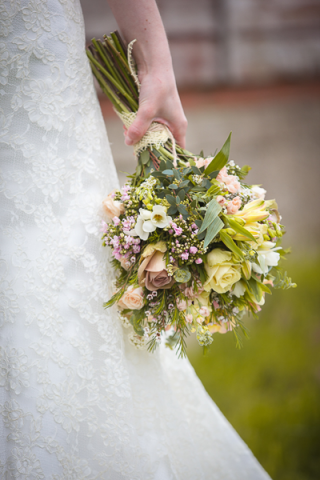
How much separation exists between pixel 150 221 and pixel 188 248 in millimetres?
124

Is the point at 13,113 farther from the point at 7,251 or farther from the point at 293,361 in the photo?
the point at 293,361

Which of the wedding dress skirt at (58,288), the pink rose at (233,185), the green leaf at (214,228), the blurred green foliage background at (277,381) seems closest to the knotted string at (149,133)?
the wedding dress skirt at (58,288)

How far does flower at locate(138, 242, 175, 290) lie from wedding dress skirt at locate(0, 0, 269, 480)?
0.53 ft

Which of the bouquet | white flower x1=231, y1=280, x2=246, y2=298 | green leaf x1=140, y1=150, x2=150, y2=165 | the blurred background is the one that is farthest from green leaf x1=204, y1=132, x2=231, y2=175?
the blurred background

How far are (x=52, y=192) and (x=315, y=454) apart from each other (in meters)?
1.91

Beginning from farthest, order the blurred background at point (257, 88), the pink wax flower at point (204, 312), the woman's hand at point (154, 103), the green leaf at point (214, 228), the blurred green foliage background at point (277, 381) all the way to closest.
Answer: the blurred background at point (257, 88)
the blurred green foliage background at point (277, 381)
the woman's hand at point (154, 103)
the pink wax flower at point (204, 312)
the green leaf at point (214, 228)

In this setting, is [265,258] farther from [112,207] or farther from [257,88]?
[257,88]

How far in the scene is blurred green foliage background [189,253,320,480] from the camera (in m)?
1.83

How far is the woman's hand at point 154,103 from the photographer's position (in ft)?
3.47

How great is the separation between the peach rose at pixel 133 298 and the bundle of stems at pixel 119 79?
0.40 meters

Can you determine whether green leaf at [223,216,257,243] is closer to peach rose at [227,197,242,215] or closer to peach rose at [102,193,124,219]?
peach rose at [227,197,242,215]

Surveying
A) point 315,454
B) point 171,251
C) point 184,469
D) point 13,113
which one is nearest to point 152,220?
point 171,251

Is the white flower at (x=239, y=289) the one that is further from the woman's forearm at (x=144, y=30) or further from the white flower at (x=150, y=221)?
the woman's forearm at (x=144, y=30)

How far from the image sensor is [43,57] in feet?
3.13
